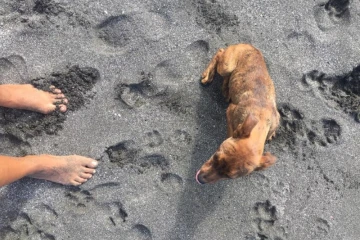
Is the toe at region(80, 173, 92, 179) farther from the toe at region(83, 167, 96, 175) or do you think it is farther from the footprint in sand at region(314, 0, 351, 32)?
the footprint in sand at region(314, 0, 351, 32)

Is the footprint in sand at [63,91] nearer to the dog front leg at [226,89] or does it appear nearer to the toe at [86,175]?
the toe at [86,175]

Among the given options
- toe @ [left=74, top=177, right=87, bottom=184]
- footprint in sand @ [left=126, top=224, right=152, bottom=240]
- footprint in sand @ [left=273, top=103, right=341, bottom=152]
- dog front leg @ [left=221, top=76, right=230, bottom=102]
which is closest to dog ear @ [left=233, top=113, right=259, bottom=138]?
dog front leg @ [left=221, top=76, right=230, bottom=102]

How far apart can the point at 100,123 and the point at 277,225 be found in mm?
2341

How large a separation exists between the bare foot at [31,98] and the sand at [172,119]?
0.09 metres

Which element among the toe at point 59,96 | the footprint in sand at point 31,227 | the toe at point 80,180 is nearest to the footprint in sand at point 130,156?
the toe at point 80,180

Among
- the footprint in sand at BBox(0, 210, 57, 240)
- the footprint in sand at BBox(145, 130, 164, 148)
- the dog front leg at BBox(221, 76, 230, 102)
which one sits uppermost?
the dog front leg at BBox(221, 76, 230, 102)

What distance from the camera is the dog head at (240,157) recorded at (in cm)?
304

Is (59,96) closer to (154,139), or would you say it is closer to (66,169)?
(66,169)

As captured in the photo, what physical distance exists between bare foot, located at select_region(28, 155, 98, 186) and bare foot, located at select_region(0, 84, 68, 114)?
0.53 meters

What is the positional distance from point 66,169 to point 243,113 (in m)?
1.99

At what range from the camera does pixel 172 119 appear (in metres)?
4.20

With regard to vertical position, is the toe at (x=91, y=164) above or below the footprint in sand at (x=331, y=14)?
below

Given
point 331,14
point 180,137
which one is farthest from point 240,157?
point 331,14

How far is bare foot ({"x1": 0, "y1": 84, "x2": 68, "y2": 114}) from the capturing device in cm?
388
